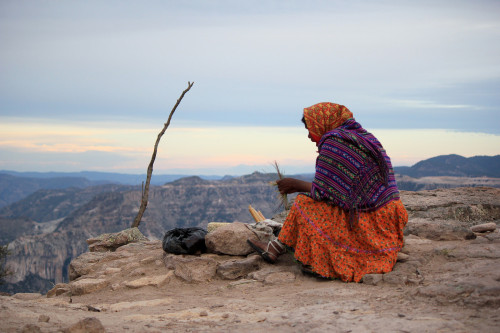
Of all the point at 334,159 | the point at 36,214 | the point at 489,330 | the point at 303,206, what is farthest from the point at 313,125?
the point at 36,214

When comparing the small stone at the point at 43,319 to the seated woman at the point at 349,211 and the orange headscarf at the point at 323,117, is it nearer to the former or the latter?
the seated woman at the point at 349,211

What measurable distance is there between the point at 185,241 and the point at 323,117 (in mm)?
2729

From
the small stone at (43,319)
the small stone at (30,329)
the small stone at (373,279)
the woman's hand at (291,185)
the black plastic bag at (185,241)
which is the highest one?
the woman's hand at (291,185)

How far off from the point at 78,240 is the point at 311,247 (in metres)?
72.6

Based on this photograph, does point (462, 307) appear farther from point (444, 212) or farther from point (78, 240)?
point (78, 240)

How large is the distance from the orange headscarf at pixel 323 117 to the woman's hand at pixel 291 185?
0.57 metres

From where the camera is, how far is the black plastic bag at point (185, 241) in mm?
6211

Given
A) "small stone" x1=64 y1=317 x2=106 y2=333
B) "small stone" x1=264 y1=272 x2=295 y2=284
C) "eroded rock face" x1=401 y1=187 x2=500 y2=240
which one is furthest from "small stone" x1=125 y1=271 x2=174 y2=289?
"eroded rock face" x1=401 y1=187 x2=500 y2=240

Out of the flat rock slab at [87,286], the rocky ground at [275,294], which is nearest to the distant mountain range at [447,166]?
the rocky ground at [275,294]

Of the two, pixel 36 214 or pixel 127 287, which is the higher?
pixel 127 287

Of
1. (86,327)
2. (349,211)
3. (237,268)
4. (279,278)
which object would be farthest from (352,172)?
(86,327)

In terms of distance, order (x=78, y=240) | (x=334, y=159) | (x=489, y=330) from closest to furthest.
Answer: (x=489, y=330) < (x=334, y=159) < (x=78, y=240)

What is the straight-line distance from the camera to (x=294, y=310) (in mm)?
3846

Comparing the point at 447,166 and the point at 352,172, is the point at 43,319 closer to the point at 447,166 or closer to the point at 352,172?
the point at 352,172
